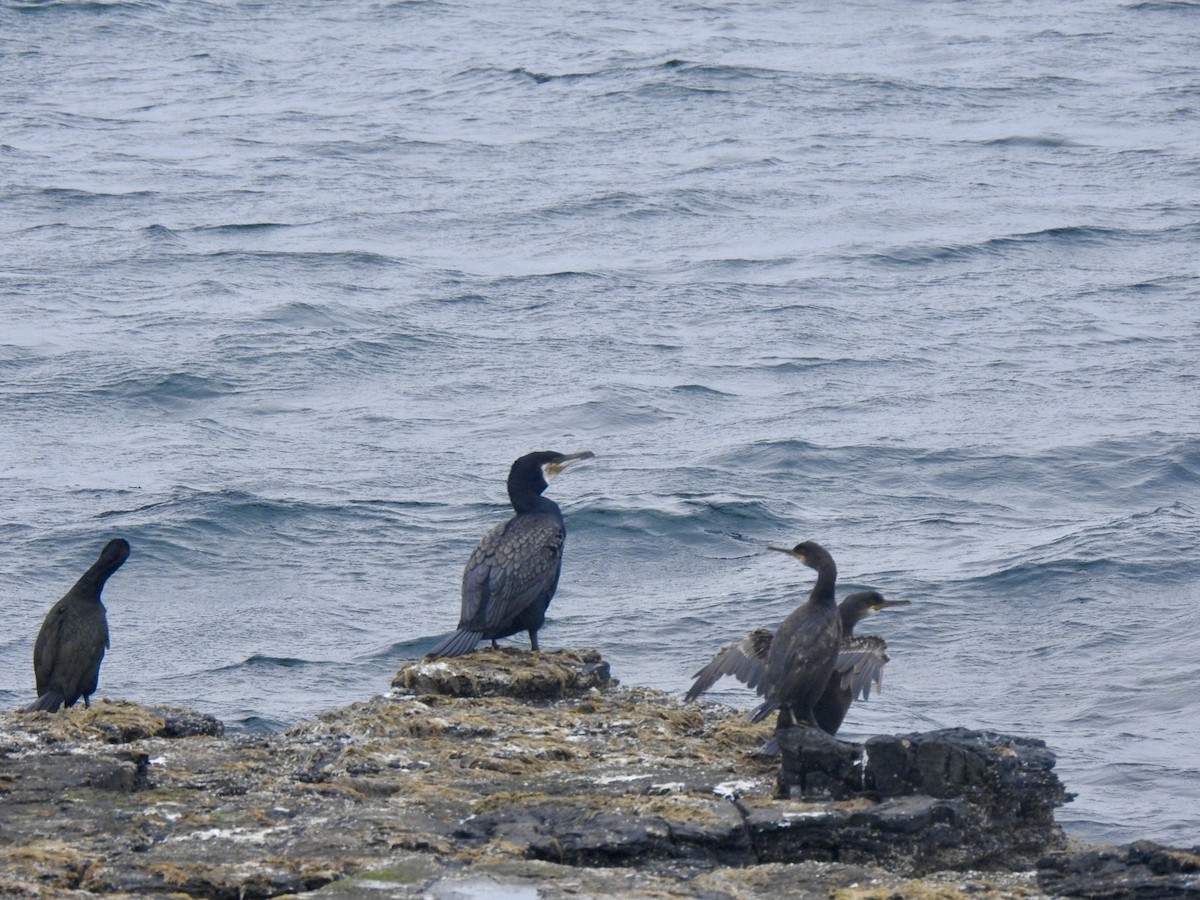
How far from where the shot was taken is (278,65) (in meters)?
32.3

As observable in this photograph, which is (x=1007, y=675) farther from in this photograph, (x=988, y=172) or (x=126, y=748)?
(x=988, y=172)

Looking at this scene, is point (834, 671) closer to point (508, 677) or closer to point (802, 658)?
point (802, 658)

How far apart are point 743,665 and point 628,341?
1223 cm

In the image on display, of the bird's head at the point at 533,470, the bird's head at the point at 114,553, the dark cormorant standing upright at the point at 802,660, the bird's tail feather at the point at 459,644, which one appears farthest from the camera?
the bird's head at the point at 533,470

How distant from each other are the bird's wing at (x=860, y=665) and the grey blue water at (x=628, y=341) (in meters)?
2.37

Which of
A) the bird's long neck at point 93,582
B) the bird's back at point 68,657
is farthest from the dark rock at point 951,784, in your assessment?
the bird's long neck at point 93,582

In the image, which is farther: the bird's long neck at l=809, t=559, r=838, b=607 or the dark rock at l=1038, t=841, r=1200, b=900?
the bird's long neck at l=809, t=559, r=838, b=607

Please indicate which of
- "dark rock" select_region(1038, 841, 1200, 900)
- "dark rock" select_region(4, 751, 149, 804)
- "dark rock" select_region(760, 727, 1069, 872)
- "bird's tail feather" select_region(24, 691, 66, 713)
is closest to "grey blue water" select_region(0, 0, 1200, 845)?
"bird's tail feather" select_region(24, 691, 66, 713)

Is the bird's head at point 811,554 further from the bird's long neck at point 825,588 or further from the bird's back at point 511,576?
the bird's back at point 511,576

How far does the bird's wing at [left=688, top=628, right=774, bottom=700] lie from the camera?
25.8ft

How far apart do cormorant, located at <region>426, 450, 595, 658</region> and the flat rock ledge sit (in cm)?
114

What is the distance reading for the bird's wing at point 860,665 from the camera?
784 cm

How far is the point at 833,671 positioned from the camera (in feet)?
25.8

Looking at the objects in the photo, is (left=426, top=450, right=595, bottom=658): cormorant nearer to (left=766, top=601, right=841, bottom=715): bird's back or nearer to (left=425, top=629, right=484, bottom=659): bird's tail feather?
(left=425, top=629, right=484, bottom=659): bird's tail feather
